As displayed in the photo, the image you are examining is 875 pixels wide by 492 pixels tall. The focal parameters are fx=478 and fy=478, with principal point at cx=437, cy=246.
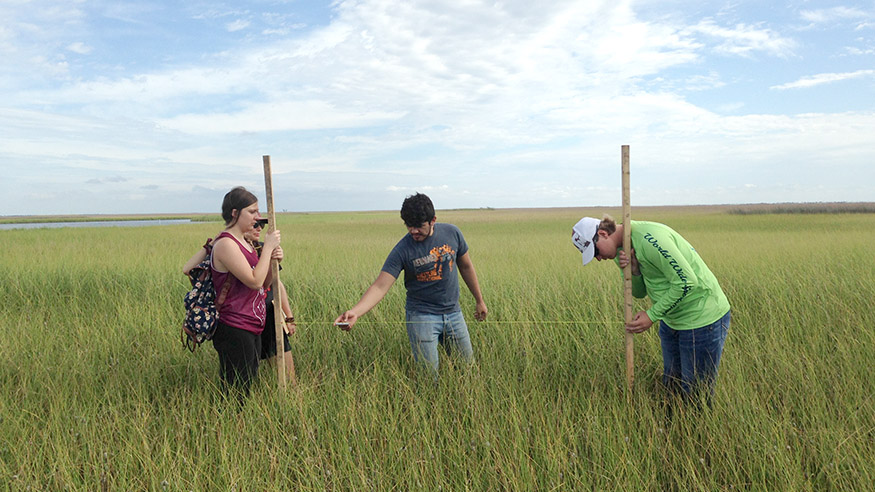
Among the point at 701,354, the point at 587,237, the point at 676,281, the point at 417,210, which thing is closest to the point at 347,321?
the point at 417,210

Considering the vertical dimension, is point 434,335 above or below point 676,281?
below

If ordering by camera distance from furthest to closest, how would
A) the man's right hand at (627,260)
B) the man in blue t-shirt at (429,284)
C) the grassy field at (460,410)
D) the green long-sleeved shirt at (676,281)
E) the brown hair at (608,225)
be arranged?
the man in blue t-shirt at (429,284) → the man's right hand at (627,260) → the brown hair at (608,225) → the green long-sleeved shirt at (676,281) → the grassy field at (460,410)

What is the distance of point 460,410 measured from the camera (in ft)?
10.9

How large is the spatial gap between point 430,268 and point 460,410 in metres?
1.11

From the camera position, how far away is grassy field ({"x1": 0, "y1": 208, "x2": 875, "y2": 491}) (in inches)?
109

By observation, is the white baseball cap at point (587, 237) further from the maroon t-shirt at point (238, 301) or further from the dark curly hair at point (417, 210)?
the maroon t-shirt at point (238, 301)

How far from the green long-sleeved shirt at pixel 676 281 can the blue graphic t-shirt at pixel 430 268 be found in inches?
54.9

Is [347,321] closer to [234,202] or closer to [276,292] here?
[276,292]

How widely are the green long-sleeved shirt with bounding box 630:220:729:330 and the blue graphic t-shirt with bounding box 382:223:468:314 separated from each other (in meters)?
1.40

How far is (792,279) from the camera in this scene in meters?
6.76

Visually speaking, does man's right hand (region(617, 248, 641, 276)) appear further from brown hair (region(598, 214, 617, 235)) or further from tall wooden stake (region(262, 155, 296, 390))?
tall wooden stake (region(262, 155, 296, 390))

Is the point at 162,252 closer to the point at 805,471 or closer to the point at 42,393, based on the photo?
the point at 42,393

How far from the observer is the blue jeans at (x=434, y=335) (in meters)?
3.83

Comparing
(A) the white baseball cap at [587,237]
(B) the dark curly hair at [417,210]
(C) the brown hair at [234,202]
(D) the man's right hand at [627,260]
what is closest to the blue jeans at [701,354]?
(D) the man's right hand at [627,260]
